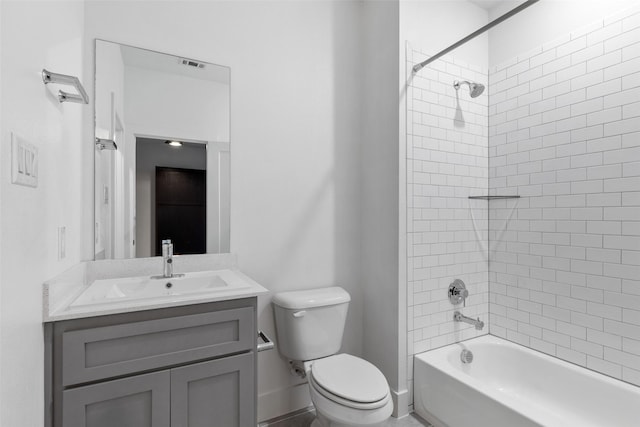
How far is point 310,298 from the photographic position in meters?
1.91

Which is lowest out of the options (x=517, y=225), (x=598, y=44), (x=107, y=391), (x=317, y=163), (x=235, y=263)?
(x=107, y=391)

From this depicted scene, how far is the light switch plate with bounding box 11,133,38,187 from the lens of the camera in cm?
84

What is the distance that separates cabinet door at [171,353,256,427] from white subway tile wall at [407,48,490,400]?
104 cm

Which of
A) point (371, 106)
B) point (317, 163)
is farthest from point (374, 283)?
point (371, 106)

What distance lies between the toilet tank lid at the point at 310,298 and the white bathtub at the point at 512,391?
62 cm

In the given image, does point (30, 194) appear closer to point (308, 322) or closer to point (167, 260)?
point (167, 260)

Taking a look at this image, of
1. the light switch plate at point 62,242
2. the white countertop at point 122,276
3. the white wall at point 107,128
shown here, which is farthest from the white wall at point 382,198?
the light switch plate at point 62,242

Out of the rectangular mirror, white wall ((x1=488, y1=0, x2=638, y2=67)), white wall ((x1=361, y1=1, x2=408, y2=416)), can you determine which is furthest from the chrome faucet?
white wall ((x1=488, y1=0, x2=638, y2=67))

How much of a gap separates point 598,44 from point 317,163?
1674mm

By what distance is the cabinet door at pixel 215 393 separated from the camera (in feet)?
4.29

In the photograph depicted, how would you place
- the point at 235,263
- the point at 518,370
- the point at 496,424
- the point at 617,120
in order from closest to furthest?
1. the point at 496,424
2. the point at 617,120
3. the point at 235,263
4. the point at 518,370

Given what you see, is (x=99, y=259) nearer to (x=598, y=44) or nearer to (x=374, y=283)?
(x=374, y=283)

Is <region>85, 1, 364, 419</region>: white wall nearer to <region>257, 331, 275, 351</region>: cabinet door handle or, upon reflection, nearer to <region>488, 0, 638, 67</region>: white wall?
<region>257, 331, 275, 351</region>: cabinet door handle

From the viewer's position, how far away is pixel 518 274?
2213mm
